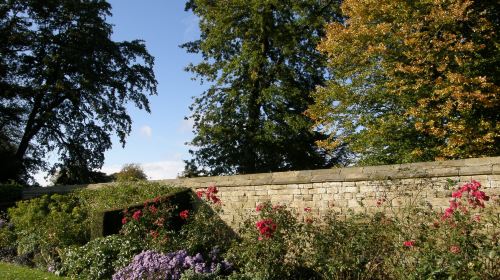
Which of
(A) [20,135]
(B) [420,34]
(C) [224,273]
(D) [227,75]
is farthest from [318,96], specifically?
(A) [20,135]

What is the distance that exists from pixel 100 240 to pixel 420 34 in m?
10.1

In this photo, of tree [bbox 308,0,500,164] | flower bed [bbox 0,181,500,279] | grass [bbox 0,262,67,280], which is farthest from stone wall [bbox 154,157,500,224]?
tree [bbox 308,0,500,164]

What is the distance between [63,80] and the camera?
24125 millimetres

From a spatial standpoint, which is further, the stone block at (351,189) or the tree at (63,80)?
the tree at (63,80)

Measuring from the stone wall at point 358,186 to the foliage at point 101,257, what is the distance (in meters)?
2.68

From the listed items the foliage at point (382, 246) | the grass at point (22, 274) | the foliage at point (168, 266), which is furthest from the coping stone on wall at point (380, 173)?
the grass at point (22, 274)

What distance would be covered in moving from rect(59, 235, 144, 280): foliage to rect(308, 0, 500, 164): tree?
8229mm

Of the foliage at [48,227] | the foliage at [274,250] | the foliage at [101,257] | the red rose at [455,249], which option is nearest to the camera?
the red rose at [455,249]

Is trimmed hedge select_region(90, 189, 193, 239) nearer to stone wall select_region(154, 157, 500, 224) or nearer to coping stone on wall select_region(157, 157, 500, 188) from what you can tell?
stone wall select_region(154, 157, 500, 224)

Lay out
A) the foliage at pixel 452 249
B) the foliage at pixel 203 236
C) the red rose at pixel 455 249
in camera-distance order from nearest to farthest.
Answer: the foliage at pixel 452 249 < the red rose at pixel 455 249 < the foliage at pixel 203 236

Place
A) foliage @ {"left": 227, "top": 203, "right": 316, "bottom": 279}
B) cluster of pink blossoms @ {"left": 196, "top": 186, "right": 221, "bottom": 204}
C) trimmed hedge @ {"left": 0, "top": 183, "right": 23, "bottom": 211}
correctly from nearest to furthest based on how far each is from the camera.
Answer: foliage @ {"left": 227, "top": 203, "right": 316, "bottom": 279}, cluster of pink blossoms @ {"left": 196, "top": 186, "right": 221, "bottom": 204}, trimmed hedge @ {"left": 0, "top": 183, "right": 23, "bottom": 211}

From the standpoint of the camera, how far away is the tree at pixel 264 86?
19781 millimetres

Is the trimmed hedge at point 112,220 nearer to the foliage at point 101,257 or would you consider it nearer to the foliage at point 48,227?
the foliage at point 101,257

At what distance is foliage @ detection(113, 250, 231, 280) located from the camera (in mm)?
7477
